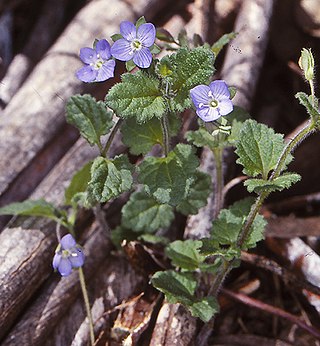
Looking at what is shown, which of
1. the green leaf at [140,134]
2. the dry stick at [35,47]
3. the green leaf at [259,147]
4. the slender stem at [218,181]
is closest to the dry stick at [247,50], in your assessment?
the slender stem at [218,181]

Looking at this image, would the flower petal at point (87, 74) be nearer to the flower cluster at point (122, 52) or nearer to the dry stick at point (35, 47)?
the flower cluster at point (122, 52)

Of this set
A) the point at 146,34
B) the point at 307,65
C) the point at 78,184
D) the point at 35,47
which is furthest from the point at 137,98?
the point at 35,47

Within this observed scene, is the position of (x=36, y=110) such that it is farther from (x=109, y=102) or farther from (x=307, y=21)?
(x=307, y=21)

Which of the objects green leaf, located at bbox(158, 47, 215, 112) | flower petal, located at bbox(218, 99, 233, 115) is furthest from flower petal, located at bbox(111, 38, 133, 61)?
flower petal, located at bbox(218, 99, 233, 115)

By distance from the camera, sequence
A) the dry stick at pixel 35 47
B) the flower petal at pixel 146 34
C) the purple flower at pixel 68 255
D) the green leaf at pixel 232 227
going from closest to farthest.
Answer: the flower petal at pixel 146 34 → the green leaf at pixel 232 227 → the purple flower at pixel 68 255 → the dry stick at pixel 35 47

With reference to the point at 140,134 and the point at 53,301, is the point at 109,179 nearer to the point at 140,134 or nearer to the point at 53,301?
the point at 140,134

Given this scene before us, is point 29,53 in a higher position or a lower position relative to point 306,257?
higher

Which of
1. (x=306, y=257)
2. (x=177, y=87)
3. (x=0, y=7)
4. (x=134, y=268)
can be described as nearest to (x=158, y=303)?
(x=134, y=268)
